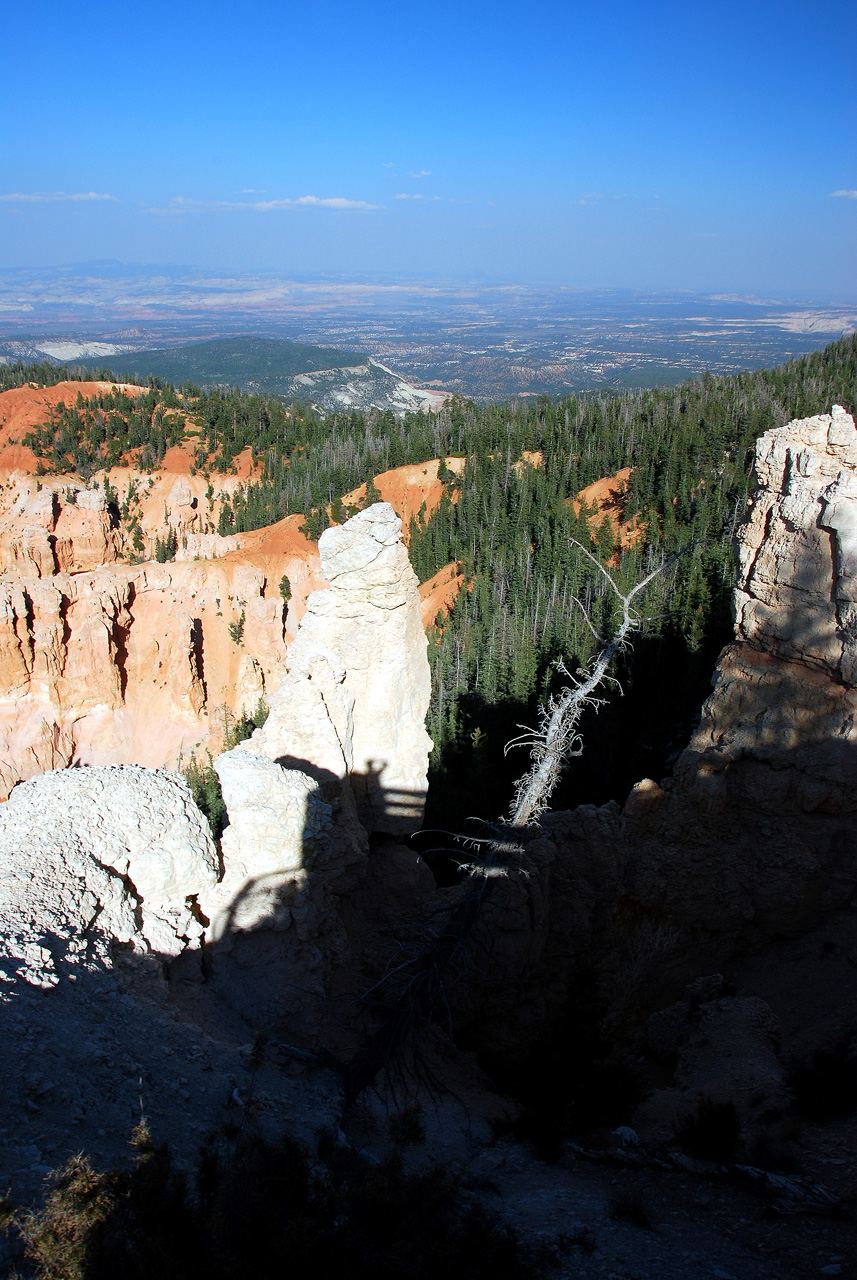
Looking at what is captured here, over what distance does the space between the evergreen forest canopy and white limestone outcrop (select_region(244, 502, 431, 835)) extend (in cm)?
1164

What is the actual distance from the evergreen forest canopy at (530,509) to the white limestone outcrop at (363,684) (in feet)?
38.2

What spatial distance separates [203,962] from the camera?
1022 centimetres

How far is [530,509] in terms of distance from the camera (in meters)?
66.9

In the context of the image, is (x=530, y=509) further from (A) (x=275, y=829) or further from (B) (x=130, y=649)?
(A) (x=275, y=829)

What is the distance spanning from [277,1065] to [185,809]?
3578 millimetres

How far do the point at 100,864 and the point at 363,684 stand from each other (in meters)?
5.88

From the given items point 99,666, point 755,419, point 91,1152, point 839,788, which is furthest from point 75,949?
point 755,419

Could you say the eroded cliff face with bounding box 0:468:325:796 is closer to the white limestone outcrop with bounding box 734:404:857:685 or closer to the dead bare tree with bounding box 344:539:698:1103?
the white limestone outcrop with bounding box 734:404:857:685

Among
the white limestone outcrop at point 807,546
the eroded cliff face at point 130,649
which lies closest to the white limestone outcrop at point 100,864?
the white limestone outcrop at point 807,546

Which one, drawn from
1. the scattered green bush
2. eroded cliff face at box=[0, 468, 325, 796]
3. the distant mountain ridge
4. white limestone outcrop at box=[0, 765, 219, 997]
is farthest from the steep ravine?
the distant mountain ridge

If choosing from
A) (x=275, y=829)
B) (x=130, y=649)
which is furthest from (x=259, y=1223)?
(x=130, y=649)

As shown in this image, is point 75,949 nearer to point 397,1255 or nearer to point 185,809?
point 185,809

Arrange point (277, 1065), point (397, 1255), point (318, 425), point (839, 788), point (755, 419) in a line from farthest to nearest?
1. point (318, 425)
2. point (755, 419)
3. point (839, 788)
4. point (277, 1065)
5. point (397, 1255)

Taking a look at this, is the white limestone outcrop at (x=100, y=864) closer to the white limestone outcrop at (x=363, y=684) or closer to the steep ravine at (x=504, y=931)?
the steep ravine at (x=504, y=931)
